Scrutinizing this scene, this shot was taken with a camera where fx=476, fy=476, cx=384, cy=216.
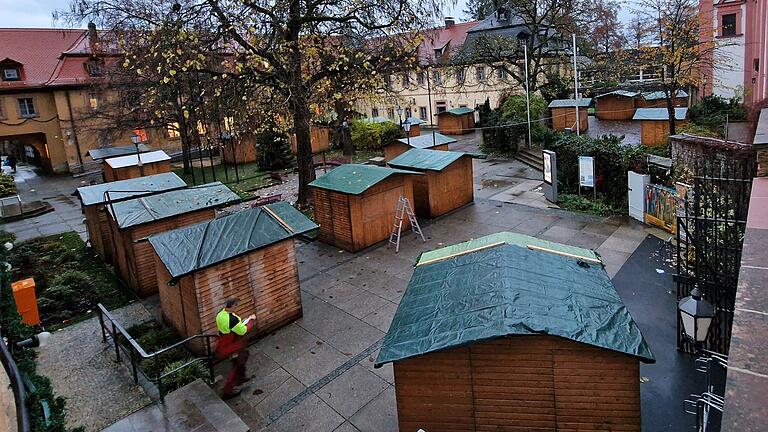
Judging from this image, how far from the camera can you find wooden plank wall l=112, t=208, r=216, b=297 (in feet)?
37.8

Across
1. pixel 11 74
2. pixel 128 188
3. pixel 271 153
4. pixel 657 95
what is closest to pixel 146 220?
pixel 128 188

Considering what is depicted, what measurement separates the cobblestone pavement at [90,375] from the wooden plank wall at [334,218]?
5.51 m

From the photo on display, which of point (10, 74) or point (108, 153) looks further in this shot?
point (10, 74)

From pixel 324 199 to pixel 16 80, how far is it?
103ft

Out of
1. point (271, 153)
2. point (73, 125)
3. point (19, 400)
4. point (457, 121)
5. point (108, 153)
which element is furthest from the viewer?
point (457, 121)

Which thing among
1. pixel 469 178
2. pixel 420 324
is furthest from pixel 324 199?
pixel 420 324

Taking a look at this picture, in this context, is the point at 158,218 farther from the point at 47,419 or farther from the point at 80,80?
the point at 80,80

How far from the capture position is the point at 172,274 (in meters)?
8.17

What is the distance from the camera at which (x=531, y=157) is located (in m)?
24.1

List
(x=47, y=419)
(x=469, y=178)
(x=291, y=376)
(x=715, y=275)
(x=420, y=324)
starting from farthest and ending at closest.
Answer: (x=469, y=178)
(x=291, y=376)
(x=715, y=275)
(x=420, y=324)
(x=47, y=419)

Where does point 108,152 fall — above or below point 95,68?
below

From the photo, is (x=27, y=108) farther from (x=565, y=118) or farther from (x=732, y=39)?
(x=732, y=39)

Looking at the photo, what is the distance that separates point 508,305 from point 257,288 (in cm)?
555

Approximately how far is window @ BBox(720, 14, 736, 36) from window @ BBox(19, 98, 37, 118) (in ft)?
161
